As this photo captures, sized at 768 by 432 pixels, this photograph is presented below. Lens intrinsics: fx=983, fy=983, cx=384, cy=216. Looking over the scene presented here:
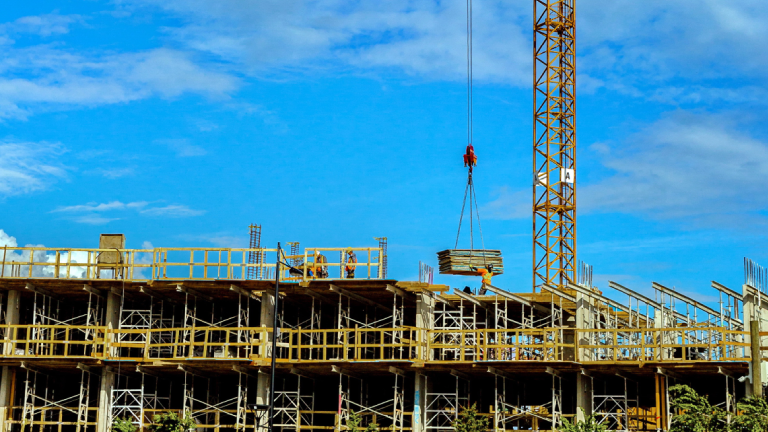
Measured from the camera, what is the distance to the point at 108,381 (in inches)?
2032

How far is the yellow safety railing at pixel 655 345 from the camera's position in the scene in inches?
1784

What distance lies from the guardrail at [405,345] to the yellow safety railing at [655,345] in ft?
0.15

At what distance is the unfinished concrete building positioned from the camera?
47.9 meters

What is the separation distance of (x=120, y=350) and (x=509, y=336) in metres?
20.9

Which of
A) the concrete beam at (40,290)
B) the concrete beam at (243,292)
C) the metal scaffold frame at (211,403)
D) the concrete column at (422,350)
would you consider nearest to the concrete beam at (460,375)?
the concrete column at (422,350)

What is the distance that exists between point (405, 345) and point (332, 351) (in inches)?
244

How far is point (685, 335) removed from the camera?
46.4m

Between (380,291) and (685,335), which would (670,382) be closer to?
(685,335)

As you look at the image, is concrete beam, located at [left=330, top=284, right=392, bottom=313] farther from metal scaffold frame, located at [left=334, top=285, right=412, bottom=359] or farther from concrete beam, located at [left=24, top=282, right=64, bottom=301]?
concrete beam, located at [left=24, top=282, right=64, bottom=301]

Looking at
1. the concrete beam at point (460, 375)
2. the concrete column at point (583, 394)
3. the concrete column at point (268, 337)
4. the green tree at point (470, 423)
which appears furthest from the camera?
the concrete column at point (268, 337)

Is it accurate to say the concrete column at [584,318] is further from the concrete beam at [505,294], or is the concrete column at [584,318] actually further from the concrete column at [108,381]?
the concrete column at [108,381]

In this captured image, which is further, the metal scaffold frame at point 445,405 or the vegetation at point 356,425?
the metal scaffold frame at point 445,405

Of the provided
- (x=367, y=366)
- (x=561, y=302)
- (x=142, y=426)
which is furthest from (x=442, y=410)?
(x=142, y=426)

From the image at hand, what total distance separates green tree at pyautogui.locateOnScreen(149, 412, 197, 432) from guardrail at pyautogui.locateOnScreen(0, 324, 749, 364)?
318 cm
